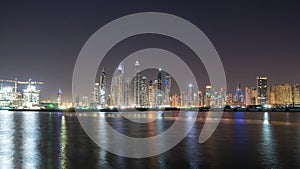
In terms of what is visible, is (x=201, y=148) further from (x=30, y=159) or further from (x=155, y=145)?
(x=30, y=159)

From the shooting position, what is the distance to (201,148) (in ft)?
53.7

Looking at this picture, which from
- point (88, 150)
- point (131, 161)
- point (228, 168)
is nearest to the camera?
point (228, 168)

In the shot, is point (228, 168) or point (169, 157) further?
point (169, 157)

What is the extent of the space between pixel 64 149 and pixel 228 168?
8.20m

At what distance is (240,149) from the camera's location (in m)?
16.0

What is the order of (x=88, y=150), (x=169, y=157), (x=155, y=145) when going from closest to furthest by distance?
(x=169, y=157) → (x=88, y=150) → (x=155, y=145)

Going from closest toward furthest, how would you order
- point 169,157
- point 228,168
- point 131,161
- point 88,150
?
point 228,168 < point 131,161 < point 169,157 < point 88,150

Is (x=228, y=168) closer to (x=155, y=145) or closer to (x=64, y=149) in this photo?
(x=155, y=145)

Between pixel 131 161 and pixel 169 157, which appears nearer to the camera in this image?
pixel 131 161

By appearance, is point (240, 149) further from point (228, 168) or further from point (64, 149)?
point (64, 149)

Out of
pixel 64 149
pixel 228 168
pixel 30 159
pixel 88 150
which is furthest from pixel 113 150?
pixel 228 168

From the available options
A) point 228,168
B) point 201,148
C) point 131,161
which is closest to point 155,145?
point 201,148

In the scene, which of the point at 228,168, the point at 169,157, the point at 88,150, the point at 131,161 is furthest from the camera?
the point at 88,150

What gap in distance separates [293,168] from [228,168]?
7.56 feet
